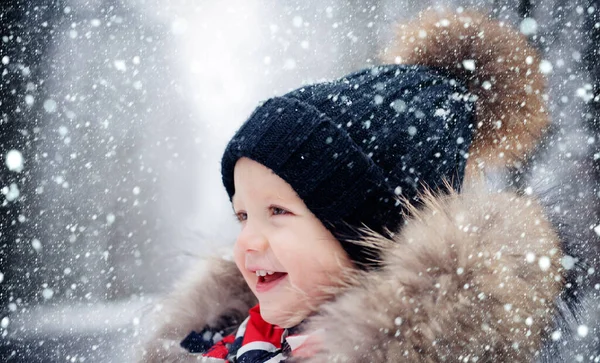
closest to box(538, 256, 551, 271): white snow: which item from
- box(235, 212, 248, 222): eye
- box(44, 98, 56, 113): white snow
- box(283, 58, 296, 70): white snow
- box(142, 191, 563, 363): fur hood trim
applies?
box(142, 191, 563, 363): fur hood trim

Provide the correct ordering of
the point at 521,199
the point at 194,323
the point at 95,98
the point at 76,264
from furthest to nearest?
the point at 76,264
the point at 95,98
the point at 194,323
the point at 521,199

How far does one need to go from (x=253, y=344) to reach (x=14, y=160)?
2144 mm

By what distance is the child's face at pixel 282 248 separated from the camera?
0.94m

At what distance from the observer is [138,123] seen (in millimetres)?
3742

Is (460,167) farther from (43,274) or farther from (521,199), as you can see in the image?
(43,274)

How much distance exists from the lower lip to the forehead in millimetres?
157

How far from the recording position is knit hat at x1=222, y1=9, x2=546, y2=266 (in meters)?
0.95

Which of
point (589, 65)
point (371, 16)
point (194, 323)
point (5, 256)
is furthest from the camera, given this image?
point (5, 256)

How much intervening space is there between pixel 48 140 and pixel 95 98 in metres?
0.49

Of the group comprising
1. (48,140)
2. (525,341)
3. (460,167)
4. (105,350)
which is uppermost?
(48,140)

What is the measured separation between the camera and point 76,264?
12.0ft

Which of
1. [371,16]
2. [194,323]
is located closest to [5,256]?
[194,323]

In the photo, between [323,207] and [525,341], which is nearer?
[525,341]

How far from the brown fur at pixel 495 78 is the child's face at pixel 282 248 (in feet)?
1.33
